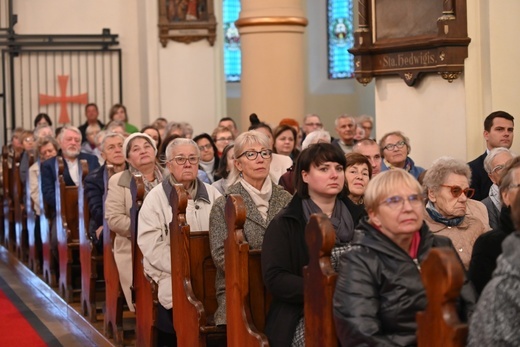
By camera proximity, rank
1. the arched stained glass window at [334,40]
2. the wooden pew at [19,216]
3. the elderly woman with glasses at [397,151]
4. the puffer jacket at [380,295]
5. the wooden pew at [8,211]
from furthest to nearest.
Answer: the arched stained glass window at [334,40], the wooden pew at [8,211], the wooden pew at [19,216], the elderly woman with glasses at [397,151], the puffer jacket at [380,295]

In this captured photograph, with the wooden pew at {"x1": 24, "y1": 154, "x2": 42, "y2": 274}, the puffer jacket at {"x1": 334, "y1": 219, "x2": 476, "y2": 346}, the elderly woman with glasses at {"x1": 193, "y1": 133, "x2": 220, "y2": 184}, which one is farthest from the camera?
the wooden pew at {"x1": 24, "y1": 154, "x2": 42, "y2": 274}

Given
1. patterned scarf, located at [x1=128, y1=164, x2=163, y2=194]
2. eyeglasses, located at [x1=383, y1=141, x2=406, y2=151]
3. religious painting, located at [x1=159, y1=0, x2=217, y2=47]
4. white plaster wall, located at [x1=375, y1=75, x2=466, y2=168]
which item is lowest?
patterned scarf, located at [x1=128, y1=164, x2=163, y2=194]

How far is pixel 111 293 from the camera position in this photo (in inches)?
288

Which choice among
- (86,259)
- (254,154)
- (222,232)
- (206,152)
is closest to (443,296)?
(222,232)

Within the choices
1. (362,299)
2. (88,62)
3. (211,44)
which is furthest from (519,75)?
(88,62)

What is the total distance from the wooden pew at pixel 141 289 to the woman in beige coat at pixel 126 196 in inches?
16.2

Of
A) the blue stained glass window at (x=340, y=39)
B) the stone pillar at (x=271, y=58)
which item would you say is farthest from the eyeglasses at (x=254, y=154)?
the blue stained glass window at (x=340, y=39)

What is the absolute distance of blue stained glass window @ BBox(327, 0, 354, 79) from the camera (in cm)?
1900

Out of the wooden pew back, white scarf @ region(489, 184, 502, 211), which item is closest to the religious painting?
the wooden pew back

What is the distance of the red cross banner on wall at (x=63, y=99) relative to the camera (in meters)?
16.2

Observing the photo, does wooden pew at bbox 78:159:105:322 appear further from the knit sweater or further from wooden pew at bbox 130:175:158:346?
the knit sweater

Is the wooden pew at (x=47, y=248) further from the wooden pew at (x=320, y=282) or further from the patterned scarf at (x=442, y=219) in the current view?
the wooden pew at (x=320, y=282)

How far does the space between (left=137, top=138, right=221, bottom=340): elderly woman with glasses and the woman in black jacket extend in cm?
139

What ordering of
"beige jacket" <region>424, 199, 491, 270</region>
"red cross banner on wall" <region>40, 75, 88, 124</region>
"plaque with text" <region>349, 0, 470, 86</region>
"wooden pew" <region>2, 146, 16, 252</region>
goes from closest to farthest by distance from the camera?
"beige jacket" <region>424, 199, 491, 270</region>
"plaque with text" <region>349, 0, 470, 86</region>
"wooden pew" <region>2, 146, 16, 252</region>
"red cross banner on wall" <region>40, 75, 88, 124</region>
